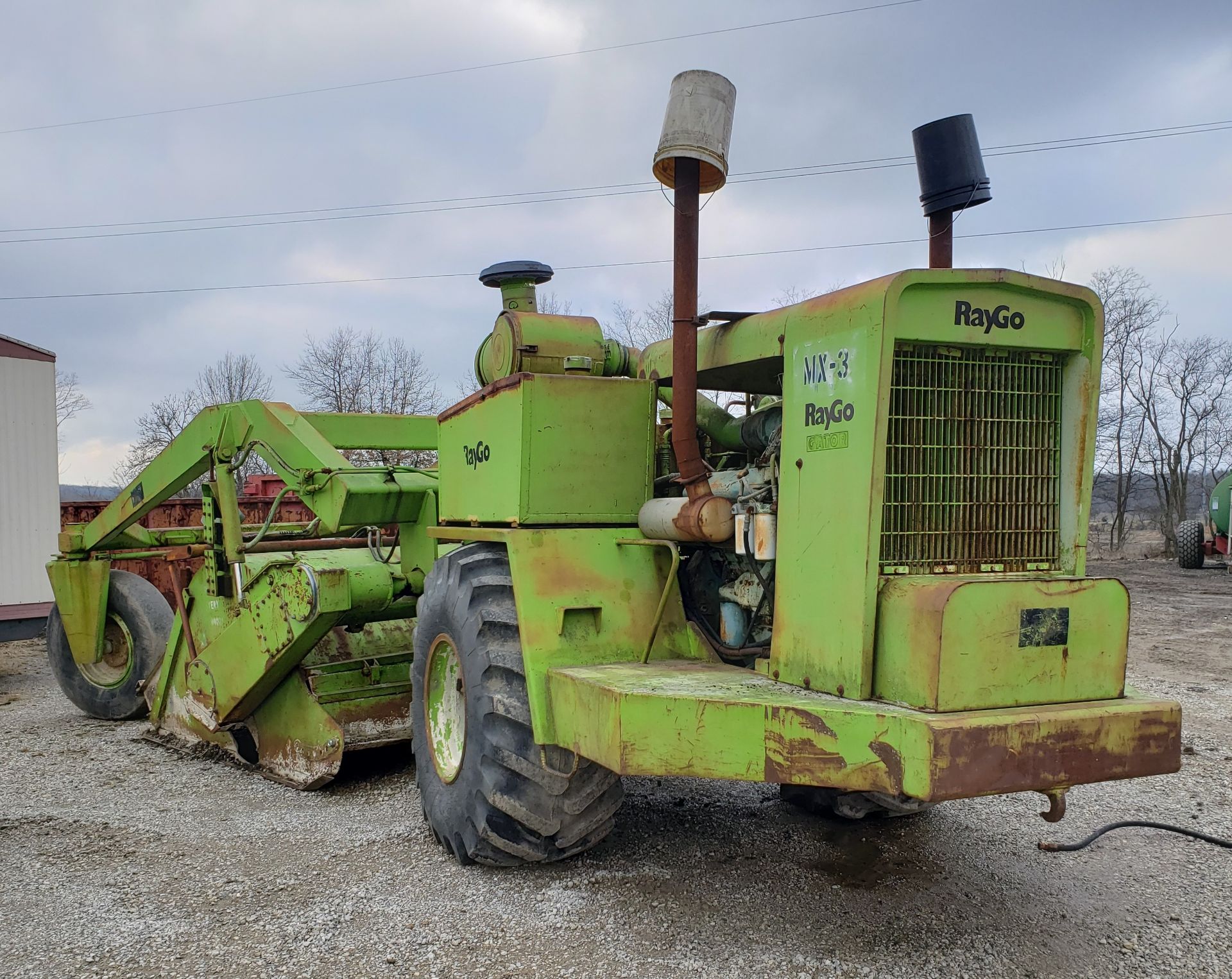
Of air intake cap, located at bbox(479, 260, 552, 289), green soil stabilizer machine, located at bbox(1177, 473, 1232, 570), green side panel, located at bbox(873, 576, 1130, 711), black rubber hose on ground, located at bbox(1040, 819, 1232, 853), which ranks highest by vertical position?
air intake cap, located at bbox(479, 260, 552, 289)

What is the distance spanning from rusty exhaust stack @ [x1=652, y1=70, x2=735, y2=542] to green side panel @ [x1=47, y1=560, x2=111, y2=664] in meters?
5.84

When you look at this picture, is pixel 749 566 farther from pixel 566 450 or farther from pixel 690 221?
pixel 690 221

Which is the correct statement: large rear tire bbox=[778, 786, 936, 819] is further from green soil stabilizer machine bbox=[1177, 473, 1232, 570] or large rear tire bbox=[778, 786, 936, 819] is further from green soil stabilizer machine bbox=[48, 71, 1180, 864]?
green soil stabilizer machine bbox=[1177, 473, 1232, 570]

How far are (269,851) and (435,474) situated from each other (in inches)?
91.0

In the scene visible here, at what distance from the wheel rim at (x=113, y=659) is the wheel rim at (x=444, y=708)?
416 centimetres

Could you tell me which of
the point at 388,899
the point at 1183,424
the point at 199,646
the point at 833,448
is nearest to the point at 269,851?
the point at 388,899

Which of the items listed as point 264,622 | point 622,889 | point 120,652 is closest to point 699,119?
point 622,889

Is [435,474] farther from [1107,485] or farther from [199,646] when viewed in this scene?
[1107,485]

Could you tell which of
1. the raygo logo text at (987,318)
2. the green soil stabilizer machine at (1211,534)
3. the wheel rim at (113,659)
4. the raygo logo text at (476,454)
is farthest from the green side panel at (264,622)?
the green soil stabilizer machine at (1211,534)

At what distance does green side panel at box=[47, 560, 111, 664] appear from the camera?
7969 millimetres

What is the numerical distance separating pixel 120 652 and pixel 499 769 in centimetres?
536

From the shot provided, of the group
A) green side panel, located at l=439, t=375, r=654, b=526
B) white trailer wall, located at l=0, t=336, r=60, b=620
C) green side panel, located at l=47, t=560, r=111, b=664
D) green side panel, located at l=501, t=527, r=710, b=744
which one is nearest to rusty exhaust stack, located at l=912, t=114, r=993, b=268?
green side panel, located at l=439, t=375, r=654, b=526

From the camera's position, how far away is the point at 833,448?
347cm

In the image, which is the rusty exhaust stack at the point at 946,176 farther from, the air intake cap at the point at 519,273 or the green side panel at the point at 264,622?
the green side panel at the point at 264,622
